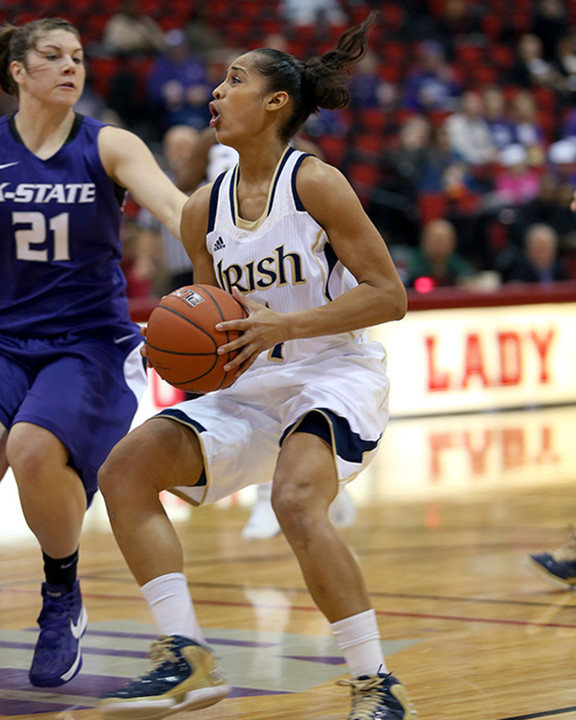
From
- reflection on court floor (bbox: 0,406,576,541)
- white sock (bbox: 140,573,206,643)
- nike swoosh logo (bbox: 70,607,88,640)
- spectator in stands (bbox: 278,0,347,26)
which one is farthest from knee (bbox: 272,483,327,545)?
spectator in stands (bbox: 278,0,347,26)

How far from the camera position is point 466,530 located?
555 cm

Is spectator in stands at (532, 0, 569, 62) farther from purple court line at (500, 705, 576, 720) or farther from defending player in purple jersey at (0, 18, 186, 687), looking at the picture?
purple court line at (500, 705, 576, 720)

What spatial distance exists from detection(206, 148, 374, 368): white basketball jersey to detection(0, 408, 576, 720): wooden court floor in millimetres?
917

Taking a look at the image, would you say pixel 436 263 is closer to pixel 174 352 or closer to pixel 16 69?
pixel 16 69

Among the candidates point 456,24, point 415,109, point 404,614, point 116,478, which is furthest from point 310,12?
point 116,478

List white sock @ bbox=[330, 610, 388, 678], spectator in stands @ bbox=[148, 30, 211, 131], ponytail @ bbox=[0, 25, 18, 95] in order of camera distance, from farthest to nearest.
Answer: spectator in stands @ bbox=[148, 30, 211, 131], ponytail @ bbox=[0, 25, 18, 95], white sock @ bbox=[330, 610, 388, 678]

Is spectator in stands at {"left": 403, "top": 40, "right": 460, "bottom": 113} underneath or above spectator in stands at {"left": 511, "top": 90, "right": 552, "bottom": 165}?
above

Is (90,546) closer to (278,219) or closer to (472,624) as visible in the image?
(472,624)

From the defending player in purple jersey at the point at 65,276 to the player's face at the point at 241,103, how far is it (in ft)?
1.41

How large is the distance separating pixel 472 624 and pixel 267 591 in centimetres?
89

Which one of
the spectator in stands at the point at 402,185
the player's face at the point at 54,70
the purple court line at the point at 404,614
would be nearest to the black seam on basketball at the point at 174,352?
the player's face at the point at 54,70

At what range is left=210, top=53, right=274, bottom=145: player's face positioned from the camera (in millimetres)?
3168

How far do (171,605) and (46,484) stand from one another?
→ 644mm

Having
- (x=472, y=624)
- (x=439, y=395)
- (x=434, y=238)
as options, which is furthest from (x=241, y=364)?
(x=434, y=238)
